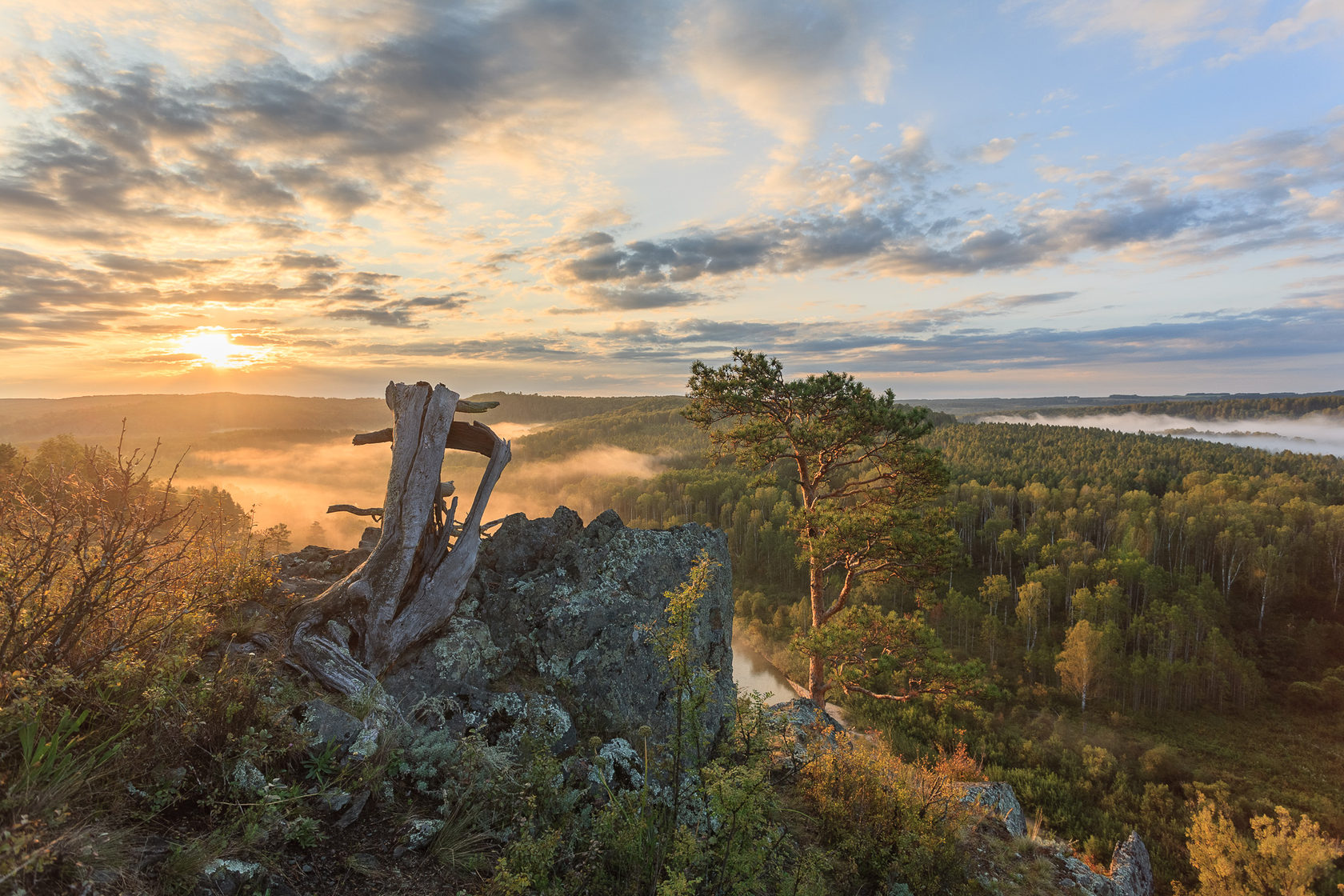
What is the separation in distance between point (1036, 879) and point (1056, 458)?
15831cm

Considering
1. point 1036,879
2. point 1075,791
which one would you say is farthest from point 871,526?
point 1075,791

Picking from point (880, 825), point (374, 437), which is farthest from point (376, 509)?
point (880, 825)

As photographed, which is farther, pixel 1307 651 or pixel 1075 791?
pixel 1307 651

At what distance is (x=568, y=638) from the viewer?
8117 millimetres

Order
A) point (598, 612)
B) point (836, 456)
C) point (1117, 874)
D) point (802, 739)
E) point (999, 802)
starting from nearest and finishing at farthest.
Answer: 1. point (598, 612)
2. point (802, 739)
3. point (1117, 874)
4. point (999, 802)
5. point (836, 456)

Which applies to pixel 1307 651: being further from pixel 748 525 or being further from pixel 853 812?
pixel 853 812

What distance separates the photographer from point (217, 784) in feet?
14.0

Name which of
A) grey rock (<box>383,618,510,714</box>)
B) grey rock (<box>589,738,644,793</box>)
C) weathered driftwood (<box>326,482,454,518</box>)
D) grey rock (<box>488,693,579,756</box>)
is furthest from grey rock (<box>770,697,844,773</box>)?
weathered driftwood (<box>326,482,454,518</box>)

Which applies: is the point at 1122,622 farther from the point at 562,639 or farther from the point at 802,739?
the point at 562,639

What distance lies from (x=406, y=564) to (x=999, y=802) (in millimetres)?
14986

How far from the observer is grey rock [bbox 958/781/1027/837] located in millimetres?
10891

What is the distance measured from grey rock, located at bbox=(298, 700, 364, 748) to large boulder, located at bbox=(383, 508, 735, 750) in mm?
→ 1030

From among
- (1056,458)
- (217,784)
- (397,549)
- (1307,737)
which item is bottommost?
(1307,737)

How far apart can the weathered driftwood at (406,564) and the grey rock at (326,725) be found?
49.4 inches
